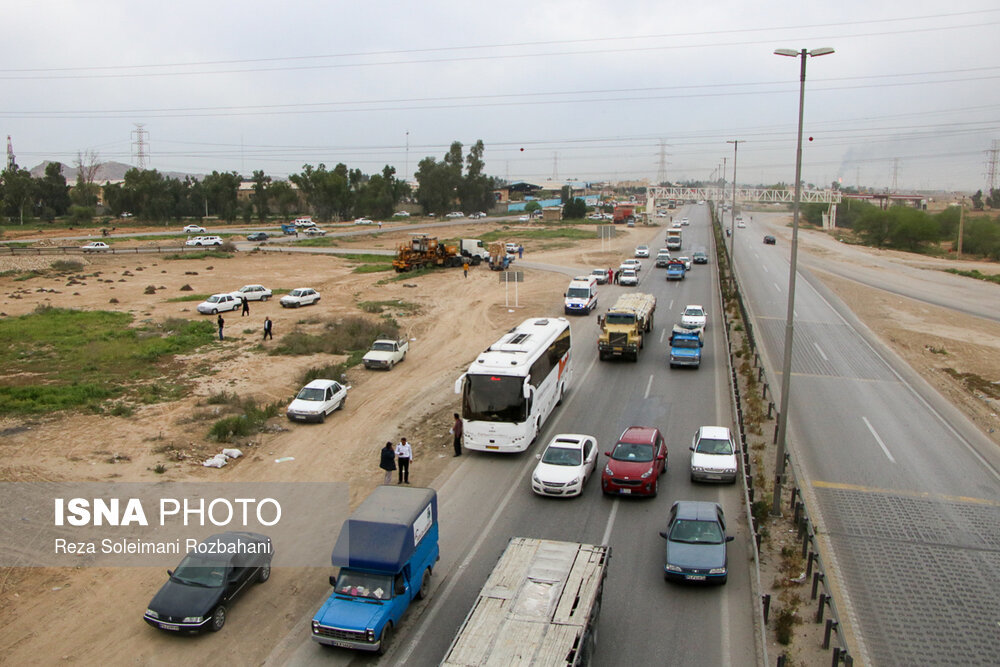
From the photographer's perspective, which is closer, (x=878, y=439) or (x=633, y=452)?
(x=633, y=452)

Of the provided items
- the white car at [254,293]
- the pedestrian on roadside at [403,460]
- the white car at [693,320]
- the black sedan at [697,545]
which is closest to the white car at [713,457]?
the black sedan at [697,545]

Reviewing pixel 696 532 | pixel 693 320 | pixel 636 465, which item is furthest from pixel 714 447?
pixel 693 320

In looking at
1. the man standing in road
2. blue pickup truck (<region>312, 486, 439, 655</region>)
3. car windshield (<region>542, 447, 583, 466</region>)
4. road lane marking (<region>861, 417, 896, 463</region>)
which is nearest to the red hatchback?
car windshield (<region>542, 447, 583, 466</region>)

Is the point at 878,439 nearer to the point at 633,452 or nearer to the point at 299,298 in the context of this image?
the point at 633,452

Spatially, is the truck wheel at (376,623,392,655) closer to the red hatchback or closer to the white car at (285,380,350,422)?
the red hatchback

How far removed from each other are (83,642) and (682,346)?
24364 millimetres

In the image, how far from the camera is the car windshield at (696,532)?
14289 mm

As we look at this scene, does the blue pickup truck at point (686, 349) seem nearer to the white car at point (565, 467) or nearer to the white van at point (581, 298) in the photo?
the white car at point (565, 467)

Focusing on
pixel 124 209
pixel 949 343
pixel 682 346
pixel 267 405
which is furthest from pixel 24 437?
pixel 124 209

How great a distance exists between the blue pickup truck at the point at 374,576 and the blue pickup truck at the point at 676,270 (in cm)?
4917

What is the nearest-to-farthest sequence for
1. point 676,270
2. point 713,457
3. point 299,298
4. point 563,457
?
point 563,457
point 713,457
point 299,298
point 676,270

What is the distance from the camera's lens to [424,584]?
13.7 m

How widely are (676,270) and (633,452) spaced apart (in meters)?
43.0

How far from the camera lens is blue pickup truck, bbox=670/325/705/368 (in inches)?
1201
